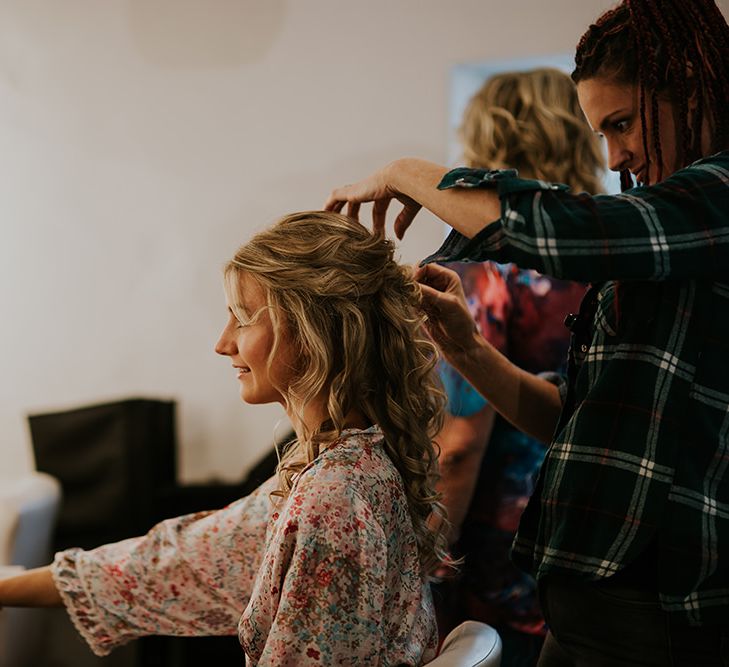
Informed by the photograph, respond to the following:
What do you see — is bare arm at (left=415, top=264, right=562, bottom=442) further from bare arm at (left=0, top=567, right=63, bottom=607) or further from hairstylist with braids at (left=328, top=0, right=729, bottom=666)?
bare arm at (left=0, top=567, right=63, bottom=607)

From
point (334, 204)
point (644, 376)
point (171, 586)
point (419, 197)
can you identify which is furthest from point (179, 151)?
point (644, 376)

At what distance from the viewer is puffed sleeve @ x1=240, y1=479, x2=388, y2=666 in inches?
48.1

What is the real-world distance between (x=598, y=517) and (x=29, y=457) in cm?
297

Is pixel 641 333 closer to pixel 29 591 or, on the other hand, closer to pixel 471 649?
pixel 471 649

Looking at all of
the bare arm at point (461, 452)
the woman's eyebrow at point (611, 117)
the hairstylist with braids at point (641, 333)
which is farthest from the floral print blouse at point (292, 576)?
the woman's eyebrow at point (611, 117)

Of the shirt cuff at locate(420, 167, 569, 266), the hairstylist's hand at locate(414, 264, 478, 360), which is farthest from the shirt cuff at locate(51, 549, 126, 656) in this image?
the shirt cuff at locate(420, 167, 569, 266)

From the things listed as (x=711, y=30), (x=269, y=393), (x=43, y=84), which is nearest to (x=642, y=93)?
(x=711, y=30)

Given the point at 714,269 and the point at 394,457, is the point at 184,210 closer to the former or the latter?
the point at 394,457

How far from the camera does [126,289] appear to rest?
353cm

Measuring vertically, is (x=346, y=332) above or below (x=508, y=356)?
above

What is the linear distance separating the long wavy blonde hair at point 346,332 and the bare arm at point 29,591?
421 millimetres

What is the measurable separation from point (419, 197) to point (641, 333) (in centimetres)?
32

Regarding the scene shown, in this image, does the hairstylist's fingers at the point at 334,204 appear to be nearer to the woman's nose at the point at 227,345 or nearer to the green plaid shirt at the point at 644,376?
the woman's nose at the point at 227,345

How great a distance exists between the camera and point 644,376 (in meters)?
1.14
